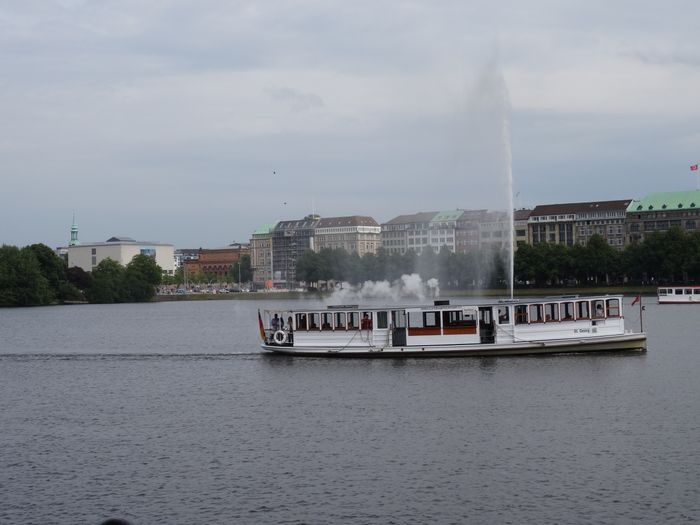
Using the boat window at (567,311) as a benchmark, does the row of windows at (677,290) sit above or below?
above

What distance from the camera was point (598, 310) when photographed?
203ft

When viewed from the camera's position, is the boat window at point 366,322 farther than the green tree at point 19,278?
No

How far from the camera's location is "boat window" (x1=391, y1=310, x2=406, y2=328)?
6266cm

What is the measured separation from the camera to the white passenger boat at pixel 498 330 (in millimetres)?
61188

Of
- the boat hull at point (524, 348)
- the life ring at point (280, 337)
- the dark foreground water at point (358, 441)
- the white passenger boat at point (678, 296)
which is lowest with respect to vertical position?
the dark foreground water at point (358, 441)

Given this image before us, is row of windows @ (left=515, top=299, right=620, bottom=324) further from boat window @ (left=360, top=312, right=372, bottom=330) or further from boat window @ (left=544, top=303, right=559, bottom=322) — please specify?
boat window @ (left=360, top=312, right=372, bottom=330)

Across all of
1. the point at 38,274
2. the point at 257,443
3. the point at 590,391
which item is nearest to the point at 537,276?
the point at 38,274

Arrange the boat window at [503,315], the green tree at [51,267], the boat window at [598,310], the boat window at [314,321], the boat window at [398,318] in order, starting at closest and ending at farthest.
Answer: the boat window at [598,310], the boat window at [503,315], the boat window at [398,318], the boat window at [314,321], the green tree at [51,267]

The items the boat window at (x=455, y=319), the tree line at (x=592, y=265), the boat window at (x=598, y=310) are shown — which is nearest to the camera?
the boat window at (x=598, y=310)

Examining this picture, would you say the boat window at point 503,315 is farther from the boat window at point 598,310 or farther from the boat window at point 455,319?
the boat window at point 598,310

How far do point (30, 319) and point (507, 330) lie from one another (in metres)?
93.6

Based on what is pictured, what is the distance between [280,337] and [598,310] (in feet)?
68.2

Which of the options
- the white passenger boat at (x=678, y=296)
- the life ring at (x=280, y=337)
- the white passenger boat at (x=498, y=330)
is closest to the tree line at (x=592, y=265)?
the white passenger boat at (x=678, y=296)

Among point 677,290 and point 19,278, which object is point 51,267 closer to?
point 19,278
